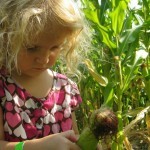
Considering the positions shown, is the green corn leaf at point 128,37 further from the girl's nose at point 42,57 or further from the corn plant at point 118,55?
the girl's nose at point 42,57

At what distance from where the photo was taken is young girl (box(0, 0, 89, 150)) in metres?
1.21

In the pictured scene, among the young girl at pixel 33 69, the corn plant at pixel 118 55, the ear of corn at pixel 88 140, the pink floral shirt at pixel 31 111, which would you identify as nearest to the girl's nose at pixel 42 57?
the young girl at pixel 33 69

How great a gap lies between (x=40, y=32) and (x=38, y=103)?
0.26 metres

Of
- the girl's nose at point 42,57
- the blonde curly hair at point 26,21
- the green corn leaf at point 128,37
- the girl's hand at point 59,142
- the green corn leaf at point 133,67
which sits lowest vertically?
the girl's hand at point 59,142

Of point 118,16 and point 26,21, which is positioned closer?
point 26,21

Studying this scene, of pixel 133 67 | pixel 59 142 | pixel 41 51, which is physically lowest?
pixel 59 142

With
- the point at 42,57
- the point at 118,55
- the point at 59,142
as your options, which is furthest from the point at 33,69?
the point at 118,55

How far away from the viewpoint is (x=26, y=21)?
3.99ft

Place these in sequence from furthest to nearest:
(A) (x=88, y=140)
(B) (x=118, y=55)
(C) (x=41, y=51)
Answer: (B) (x=118, y=55) < (C) (x=41, y=51) < (A) (x=88, y=140)

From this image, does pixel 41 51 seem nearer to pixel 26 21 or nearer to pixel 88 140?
pixel 26 21

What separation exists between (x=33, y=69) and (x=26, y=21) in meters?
0.15

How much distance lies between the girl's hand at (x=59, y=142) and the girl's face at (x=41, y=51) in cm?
24

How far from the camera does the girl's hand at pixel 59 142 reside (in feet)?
3.57

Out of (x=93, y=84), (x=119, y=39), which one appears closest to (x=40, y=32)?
(x=119, y=39)
